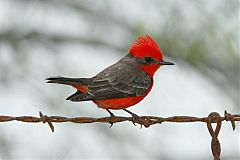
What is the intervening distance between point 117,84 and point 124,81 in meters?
0.09

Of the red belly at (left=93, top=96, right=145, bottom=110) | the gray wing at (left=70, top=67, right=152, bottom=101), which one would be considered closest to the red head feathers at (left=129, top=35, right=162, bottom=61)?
the gray wing at (left=70, top=67, right=152, bottom=101)

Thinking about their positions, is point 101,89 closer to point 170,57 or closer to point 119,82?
point 119,82

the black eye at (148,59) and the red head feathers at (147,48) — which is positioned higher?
the red head feathers at (147,48)

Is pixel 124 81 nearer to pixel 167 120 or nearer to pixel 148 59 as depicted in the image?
pixel 148 59

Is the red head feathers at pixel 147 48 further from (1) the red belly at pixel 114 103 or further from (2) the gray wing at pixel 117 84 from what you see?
(1) the red belly at pixel 114 103

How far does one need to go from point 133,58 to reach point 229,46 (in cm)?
324

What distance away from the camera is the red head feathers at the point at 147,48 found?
211 inches

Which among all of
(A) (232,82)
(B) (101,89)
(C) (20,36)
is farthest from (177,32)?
(B) (101,89)

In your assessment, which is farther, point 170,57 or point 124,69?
point 170,57

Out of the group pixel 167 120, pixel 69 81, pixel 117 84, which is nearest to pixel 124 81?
pixel 117 84

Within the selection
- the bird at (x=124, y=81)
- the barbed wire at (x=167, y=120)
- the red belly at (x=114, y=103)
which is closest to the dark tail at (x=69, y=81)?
the bird at (x=124, y=81)

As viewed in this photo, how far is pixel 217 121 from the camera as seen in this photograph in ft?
13.4

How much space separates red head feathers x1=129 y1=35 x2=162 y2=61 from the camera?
17.6 feet

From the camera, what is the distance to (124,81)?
204 inches
